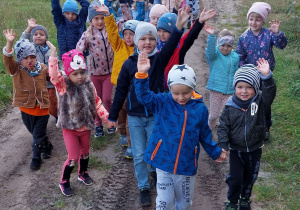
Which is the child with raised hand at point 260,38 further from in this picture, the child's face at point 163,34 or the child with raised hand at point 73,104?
the child with raised hand at point 73,104

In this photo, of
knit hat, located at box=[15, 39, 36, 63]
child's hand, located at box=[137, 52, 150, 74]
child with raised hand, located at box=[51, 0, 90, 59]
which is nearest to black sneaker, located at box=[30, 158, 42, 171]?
knit hat, located at box=[15, 39, 36, 63]

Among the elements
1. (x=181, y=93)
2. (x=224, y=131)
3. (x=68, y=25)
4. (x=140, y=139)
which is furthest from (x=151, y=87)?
(x=68, y=25)

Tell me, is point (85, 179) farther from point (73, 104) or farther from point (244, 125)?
point (244, 125)

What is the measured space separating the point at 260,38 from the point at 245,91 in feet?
6.44

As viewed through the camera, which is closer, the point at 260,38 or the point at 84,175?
the point at 84,175

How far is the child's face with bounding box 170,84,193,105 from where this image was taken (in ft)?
12.2

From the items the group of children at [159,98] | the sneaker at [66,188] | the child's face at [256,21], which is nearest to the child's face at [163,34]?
the group of children at [159,98]

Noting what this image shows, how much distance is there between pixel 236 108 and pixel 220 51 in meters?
2.07

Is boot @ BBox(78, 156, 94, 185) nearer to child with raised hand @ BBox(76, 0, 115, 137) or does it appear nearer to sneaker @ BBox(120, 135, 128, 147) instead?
sneaker @ BBox(120, 135, 128, 147)

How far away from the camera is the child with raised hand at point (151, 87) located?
448cm

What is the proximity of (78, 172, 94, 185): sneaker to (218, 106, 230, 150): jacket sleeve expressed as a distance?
1.93m

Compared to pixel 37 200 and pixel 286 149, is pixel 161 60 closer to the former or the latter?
pixel 37 200

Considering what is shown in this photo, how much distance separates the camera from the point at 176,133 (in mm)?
3797

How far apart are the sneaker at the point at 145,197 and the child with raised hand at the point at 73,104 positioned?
2.94 ft
